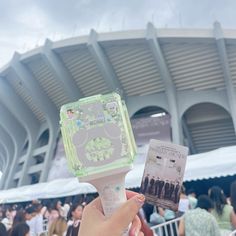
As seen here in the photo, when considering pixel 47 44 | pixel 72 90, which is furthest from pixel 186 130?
pixel 47 44

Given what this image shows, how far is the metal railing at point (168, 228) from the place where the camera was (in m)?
4.82

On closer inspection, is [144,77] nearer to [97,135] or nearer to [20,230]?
[20,230]

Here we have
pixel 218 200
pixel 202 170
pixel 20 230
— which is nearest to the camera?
pixel 20 230

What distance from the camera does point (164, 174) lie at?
1.40 metres

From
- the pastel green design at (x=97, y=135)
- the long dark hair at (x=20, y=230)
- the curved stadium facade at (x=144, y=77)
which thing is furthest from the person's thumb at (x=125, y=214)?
the curved stadium facade at (x=144, y=77)

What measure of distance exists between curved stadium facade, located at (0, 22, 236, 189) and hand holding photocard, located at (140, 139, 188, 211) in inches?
626

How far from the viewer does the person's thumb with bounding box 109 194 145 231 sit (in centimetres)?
96

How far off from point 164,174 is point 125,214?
478 millimetres

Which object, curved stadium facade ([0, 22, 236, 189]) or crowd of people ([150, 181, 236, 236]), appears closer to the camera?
crowd of people ([150, 181, 236, 236])

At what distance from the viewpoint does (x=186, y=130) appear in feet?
72.5

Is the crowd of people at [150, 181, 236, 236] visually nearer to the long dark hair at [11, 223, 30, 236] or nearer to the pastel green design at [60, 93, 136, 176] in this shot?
the long dark hair at [11, 223, 30, 236]

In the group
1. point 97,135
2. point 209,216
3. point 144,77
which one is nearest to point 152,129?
point 144,77


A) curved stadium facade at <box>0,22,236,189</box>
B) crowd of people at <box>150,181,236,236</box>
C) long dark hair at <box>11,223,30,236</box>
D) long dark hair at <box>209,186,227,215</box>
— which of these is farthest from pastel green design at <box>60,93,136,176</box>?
curved stadium facade at <box>0,22,236,189</box>

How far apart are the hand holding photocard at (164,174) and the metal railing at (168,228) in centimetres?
367
